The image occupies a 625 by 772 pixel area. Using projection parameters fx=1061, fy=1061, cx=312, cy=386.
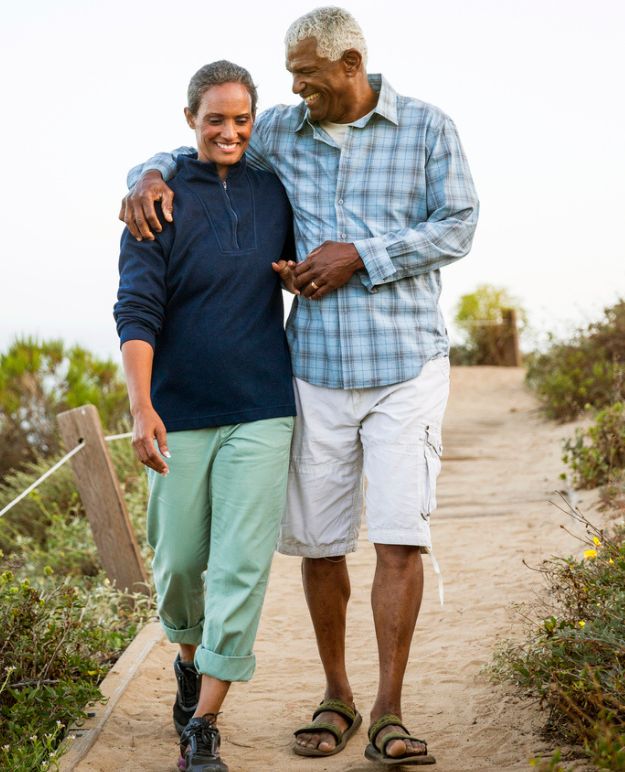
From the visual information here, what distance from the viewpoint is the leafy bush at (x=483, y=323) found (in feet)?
57.5

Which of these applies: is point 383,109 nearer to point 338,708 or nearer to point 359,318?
point 359,318

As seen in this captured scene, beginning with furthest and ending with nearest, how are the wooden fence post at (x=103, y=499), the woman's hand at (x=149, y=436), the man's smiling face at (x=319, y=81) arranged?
the wooden fence post at (x=103, y=499) < the man's smiling face at (x=319, y=81) < the woman's hand at (x=149, y=436)

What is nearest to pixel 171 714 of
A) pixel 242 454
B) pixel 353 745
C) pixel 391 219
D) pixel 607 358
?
pixel 353 745

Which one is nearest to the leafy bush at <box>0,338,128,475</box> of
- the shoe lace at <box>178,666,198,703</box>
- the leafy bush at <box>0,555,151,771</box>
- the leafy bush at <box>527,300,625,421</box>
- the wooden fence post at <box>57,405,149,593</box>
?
the leafy bush at <box>527,300,625,421</box>

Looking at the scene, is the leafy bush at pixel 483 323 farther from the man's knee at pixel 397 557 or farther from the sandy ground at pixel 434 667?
the man's knee at pixel 397 557

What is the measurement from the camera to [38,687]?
3.51 metres

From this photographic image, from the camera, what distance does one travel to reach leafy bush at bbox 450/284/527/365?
17531mm

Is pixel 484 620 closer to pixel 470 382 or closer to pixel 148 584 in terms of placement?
pixel 148 584

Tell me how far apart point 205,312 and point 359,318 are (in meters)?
0.48

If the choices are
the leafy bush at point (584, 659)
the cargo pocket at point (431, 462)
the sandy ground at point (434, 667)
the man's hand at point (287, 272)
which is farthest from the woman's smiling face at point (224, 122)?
the sandy ground at point (434, 667)

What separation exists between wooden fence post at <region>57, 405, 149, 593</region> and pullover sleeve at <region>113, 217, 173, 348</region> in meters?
2.31

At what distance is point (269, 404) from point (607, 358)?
356 inches

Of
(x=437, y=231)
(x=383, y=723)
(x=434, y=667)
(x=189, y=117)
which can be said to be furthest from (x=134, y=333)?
(x=434, y=667)

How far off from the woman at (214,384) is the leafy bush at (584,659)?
0.90 meters
